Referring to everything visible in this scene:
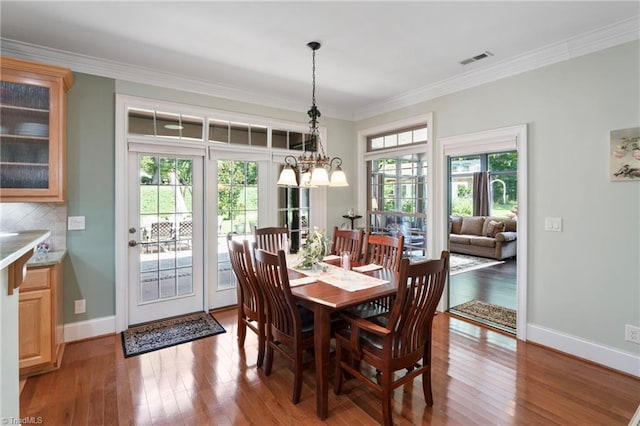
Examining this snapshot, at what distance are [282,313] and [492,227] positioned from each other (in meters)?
6.39

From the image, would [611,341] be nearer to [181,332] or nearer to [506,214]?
[181,332]

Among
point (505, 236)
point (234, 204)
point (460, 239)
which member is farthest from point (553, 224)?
point (460, 239)

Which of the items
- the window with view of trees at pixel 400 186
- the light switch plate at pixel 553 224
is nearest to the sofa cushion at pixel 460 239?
the window with view of trees at pixel 400 186

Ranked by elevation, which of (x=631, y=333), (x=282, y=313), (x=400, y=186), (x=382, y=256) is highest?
(x=400, y=186)

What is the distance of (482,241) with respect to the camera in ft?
23.4

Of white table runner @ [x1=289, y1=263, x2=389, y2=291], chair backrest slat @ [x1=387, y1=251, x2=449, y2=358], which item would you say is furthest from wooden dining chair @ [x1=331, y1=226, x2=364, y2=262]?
chair backrest slat @ [x1=387, y1=251, x2=449, y2=358]

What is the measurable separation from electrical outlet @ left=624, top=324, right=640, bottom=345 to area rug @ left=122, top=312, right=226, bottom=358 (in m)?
3.57

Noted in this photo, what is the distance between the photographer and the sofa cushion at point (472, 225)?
764cm

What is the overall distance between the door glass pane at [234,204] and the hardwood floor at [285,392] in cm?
124

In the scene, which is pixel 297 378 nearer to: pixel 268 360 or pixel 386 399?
pixel 268 360

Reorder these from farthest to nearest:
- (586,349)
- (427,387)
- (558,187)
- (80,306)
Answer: (80,306) → (558,187) → (586,349) → (427,387)

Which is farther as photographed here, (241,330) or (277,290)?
(241,330)

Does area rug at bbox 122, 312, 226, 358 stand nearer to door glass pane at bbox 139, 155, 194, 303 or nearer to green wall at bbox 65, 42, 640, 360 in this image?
door glass pane at bbox 139, 155, 194, 303

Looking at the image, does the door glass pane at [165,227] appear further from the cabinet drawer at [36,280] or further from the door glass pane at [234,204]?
the cabinet drawer at [36,280]
